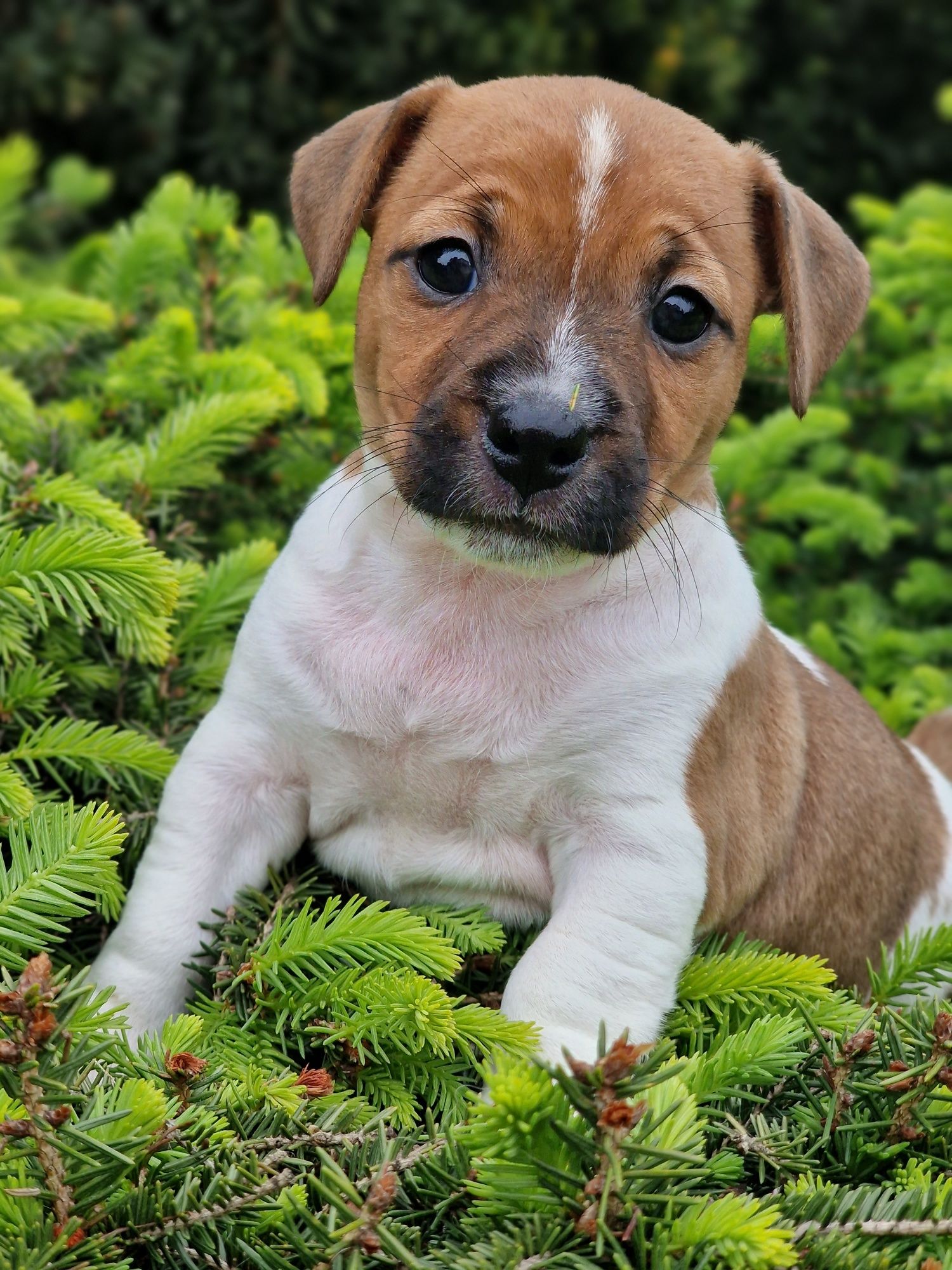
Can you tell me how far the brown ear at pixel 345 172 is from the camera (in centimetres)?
325

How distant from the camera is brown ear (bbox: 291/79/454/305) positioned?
3246 mm

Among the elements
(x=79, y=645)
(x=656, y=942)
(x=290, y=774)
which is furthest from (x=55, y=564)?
(x=656, y=942)

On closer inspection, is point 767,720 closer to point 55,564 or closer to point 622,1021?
point 622,1021

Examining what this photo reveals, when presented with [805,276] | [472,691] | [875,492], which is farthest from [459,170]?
[875,492]

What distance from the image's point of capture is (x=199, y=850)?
3.22 metres

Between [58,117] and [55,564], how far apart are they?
7.07 meters

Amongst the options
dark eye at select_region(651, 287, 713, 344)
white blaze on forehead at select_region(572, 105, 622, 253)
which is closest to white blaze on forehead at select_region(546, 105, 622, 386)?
white blaze on forehead at select_region(572, 105, 622, 253)

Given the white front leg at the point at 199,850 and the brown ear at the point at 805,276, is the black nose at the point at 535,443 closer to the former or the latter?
the brown ear at the point at 805,276

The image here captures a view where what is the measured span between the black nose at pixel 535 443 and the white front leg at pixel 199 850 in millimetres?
912

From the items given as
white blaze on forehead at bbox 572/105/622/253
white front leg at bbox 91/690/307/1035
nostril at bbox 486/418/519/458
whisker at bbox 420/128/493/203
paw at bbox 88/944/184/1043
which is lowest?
paw at bbox 88/944/184/1043

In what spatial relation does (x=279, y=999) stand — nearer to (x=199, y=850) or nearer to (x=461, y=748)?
(x=199, y=850)

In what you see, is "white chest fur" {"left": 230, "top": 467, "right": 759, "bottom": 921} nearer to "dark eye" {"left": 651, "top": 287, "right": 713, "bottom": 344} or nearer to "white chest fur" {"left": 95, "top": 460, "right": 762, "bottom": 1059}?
"white chest fur" {"left": 95, "top": 460, "right": 762, "bottom": 1059}

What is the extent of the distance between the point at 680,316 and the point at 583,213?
1.08 feet

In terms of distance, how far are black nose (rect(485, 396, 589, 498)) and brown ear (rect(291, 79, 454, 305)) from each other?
785 mm
